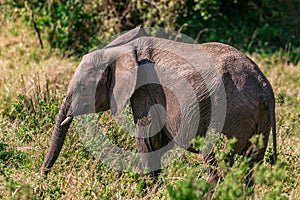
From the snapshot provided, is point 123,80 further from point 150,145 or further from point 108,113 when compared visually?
point 108,113

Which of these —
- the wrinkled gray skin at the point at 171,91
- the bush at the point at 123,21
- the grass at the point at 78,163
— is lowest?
the grass at the point at 78,163

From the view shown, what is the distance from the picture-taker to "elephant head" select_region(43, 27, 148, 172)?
15.0 ft

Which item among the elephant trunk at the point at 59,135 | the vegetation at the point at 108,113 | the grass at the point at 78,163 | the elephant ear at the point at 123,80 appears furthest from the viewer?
the elephant trunk at the point at 59,135

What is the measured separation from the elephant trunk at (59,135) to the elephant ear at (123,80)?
0.37 meters

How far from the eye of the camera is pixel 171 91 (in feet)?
14.5

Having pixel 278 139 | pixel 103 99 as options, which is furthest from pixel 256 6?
pixel 103 99

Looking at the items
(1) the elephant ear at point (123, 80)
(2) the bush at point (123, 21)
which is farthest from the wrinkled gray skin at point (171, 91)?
(2) the bush at point (123, 21)

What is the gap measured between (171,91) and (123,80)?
383mm

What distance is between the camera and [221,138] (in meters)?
4.07

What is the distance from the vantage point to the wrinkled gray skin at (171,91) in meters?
4.18

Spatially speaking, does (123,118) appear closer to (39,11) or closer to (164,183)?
(164,183)

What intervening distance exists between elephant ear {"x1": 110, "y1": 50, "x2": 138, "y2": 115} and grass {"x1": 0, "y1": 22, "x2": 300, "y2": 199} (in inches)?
22.3

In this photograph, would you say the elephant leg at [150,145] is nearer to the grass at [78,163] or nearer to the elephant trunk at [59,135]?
the grass at [78,163]

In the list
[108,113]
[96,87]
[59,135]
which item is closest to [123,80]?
[96,87]
